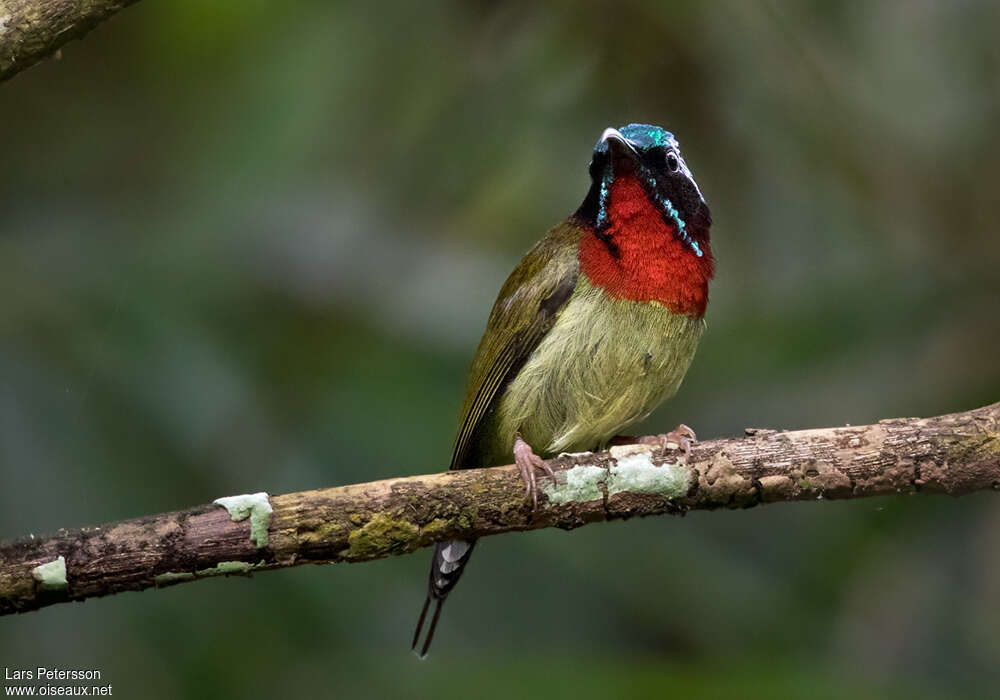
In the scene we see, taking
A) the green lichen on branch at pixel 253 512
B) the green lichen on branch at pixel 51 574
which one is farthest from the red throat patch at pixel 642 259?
the green lichen on branch at pixel 51 574

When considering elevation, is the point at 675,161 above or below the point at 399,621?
above

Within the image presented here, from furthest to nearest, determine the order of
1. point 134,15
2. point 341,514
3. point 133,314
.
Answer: point 134,15 → point 133,314 → point 341,514

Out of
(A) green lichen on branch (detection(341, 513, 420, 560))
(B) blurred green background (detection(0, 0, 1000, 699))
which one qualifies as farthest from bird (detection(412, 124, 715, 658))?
(B) blurred green background (detection(0, 0, 1000, 699))

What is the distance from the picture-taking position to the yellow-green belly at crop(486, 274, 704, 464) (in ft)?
12.7

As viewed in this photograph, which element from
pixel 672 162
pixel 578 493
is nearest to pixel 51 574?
pixel 578 493

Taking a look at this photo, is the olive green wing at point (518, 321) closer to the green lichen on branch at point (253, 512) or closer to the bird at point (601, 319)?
the bird at point (601, 319)

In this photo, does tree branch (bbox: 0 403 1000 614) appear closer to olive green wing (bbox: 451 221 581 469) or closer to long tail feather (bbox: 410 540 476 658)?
olive green wing (bbox: 451 221 581 469)

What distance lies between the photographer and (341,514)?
3.12 m

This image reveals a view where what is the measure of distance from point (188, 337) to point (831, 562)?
320 cm

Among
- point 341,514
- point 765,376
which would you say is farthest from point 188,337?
point 765,376

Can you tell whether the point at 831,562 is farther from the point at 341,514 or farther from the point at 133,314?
the point at 133,314

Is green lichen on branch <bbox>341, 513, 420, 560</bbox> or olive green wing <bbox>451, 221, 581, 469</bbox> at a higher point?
olive green wing <bbox>451, 221, 581, 469</bbox>

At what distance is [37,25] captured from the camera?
295 cm

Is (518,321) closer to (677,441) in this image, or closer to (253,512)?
(677,441)
